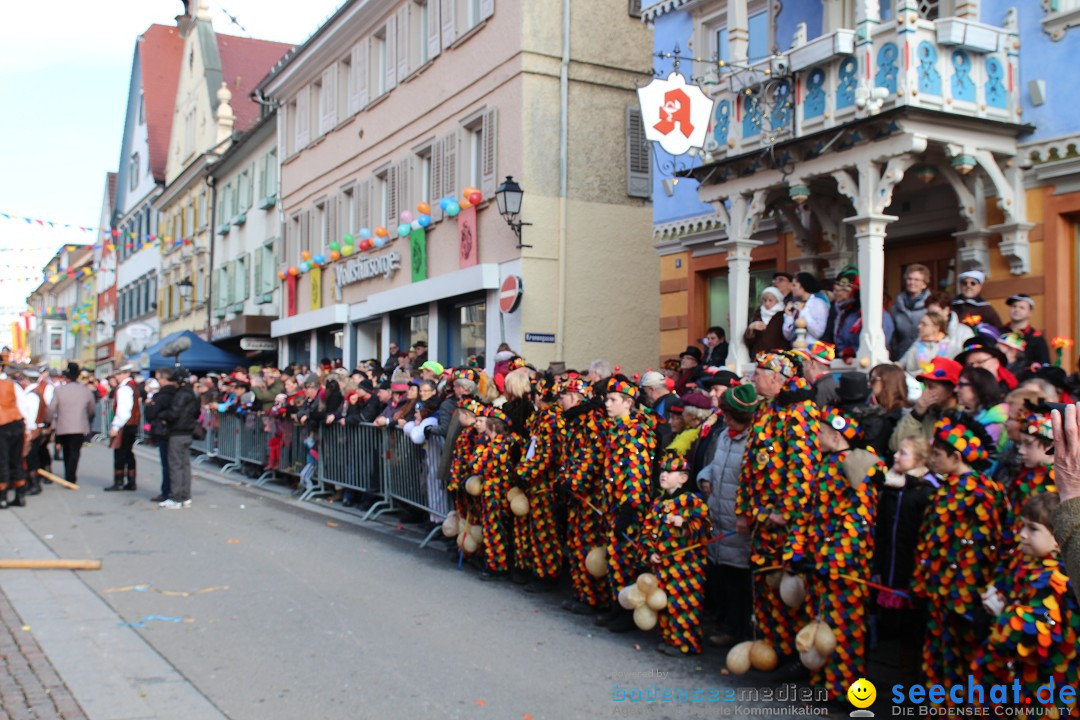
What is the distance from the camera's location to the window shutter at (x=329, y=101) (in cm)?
2711

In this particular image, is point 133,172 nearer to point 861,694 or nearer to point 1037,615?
point 861,694

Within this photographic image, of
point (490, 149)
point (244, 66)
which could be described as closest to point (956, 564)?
point (490, 149)

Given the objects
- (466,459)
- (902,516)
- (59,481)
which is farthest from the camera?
(59,481)

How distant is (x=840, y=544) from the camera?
5906 mm

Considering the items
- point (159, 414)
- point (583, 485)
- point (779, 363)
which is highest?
point (779, 363)

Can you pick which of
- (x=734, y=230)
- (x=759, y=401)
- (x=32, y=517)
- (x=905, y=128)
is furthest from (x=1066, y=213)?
(x=32, y=517)

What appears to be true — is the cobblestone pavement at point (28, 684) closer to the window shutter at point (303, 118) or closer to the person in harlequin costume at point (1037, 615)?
the person in harlequin costume at point (1037, 615)

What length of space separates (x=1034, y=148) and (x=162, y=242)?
39168 millimetres

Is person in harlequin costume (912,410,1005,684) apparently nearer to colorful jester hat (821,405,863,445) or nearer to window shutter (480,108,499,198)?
colorful jester hat (821,405,863,445)

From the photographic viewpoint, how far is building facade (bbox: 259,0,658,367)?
18.5 meters

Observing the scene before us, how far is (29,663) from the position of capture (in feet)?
21.6

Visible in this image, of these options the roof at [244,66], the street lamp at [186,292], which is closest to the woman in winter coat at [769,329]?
the street lamp at [186,292]

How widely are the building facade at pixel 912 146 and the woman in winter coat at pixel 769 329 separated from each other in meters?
0.43

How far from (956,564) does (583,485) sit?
10.2 feet
